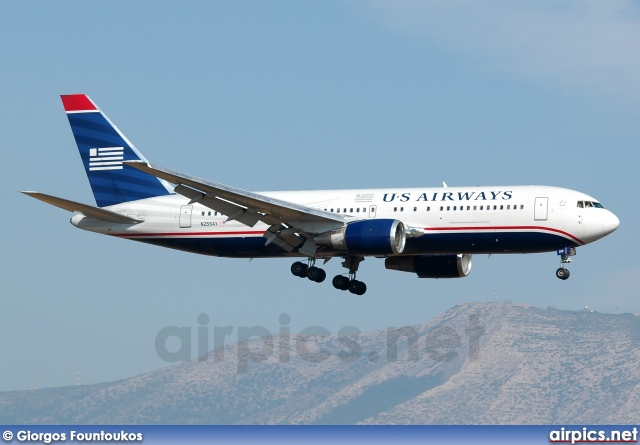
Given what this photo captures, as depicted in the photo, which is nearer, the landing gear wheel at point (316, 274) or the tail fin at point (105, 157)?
the landing gear wheel at point (316, 274)

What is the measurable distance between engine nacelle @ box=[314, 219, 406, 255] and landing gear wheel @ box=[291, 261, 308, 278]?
4173 mm

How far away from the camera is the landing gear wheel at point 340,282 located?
68875 millimetres

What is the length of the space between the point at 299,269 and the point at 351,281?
3.70 metres

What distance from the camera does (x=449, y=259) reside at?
2694 inches

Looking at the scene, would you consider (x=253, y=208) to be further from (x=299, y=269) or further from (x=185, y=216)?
(x=185, y=216)

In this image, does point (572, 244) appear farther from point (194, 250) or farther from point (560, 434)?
point (194, 250)

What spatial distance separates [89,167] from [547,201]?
1062 inches

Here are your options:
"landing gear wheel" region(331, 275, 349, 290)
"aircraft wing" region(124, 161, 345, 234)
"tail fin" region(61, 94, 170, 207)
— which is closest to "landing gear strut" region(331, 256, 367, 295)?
"landing gear wheel" region(331, 275, 349, 290)

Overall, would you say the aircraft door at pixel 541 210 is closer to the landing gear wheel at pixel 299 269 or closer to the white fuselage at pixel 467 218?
the white fuselage at pixel 467 218

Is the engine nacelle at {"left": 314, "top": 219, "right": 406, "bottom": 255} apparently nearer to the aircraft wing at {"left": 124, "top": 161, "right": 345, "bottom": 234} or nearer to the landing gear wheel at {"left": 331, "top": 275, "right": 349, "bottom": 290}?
the aircraft wing at {"left": 124, "top": 161, "right": 345, "bottom": 234}

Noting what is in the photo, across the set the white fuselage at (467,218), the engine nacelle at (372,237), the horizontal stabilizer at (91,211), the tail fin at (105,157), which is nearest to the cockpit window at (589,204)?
the white fuselage at (467,218)

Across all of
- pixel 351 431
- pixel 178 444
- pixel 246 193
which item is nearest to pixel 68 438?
pixel 178 444

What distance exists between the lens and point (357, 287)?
6869 centimetres

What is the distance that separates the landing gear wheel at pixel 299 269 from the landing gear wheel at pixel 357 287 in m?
3.36
